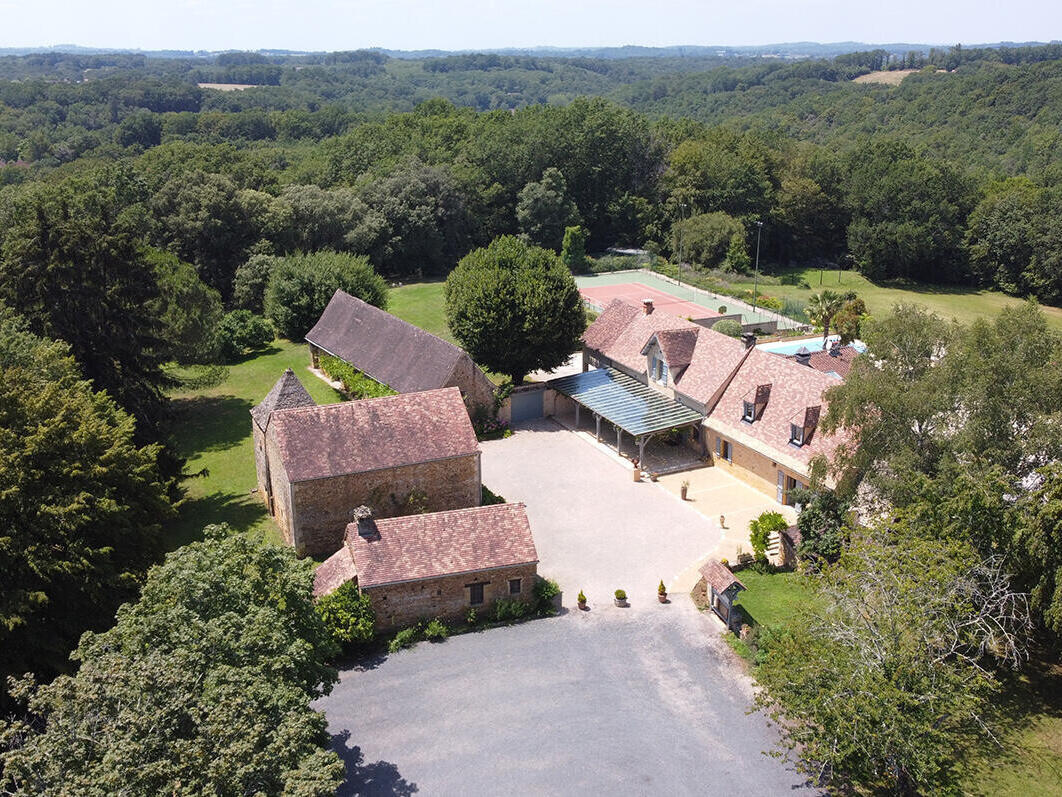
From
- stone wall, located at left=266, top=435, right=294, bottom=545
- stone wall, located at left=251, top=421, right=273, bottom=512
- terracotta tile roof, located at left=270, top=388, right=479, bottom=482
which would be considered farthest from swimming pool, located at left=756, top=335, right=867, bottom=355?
stone wall, located at left=266, top=435, right=294, bottom=545

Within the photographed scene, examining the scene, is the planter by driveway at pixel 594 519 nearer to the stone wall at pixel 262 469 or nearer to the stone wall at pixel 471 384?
the stone wall at pixel 471 384

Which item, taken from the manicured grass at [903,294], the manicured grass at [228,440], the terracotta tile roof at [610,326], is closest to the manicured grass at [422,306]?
the manicured grass at [228,440]

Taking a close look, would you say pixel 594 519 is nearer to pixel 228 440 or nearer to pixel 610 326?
pixel 610 326

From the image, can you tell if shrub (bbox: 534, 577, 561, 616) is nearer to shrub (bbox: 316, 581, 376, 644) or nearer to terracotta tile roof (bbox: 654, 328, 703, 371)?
shrub (bbox: 316, 581, 376, 644)

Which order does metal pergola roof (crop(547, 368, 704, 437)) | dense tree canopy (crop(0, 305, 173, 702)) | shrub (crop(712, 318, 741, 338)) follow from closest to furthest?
dense tree canopy (crop(0, 305, 173, 702)) → metal pergola roof (crop(547, 368, 704, 437)) → shrub (crop(712, 318, 741, 338))

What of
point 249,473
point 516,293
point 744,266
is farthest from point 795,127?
point 249,473
